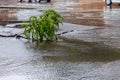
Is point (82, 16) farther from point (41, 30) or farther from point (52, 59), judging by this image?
point (52, 59)

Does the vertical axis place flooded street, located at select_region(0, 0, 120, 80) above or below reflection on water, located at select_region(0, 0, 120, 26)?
above

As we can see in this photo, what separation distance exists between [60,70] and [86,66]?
0.72 meters

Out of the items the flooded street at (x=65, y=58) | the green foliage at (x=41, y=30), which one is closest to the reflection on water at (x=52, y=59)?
the flooded street at (x=65, y=58)

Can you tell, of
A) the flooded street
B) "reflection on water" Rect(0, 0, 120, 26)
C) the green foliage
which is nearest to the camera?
the flooded street

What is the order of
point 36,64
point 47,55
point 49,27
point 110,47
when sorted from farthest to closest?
1. point 49,27
2. point 110,47
3. point 47,55
4. point 36,64

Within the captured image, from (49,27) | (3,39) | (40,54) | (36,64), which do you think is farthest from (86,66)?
(3,39)

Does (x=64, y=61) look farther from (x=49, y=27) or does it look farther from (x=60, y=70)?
(x=49, y=27)

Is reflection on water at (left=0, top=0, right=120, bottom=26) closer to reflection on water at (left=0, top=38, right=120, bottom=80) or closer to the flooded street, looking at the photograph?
the flooded street

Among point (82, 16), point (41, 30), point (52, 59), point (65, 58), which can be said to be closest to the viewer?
point (52, 59)

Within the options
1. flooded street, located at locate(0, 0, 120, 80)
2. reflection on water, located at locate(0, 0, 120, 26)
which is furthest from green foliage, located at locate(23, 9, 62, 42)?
reflection on water, located at locate(0, 0, 120, 26)

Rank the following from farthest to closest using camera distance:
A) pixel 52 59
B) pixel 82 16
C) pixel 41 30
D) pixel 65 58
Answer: pixel 82 16 → pixel 41 30 → pixel 65 58 → pixel 52 59

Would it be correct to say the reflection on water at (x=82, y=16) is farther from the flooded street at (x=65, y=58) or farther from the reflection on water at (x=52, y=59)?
the reflection on water at (x=52, y=59)

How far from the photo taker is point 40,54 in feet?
34.0

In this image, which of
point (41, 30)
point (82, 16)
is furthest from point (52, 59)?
point (82, 16)
